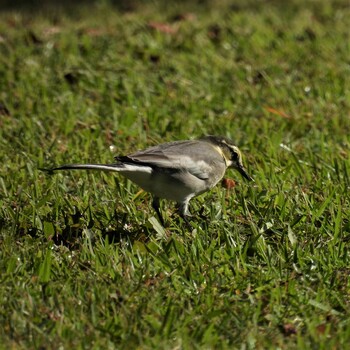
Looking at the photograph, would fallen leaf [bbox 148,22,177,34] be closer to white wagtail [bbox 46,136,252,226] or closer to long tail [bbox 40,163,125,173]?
white wagtail [bbox 46,136,252,226]


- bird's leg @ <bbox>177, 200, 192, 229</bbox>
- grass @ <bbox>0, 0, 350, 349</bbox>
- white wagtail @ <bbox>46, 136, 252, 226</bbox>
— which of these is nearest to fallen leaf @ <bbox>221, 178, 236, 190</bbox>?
grass @ <bbox>0, 0, 350, 349</bbox>

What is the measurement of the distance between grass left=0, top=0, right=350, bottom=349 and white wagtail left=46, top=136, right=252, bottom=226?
0.21 m

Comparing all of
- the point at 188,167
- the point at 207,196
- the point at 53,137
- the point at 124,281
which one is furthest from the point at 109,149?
the point at 124,281

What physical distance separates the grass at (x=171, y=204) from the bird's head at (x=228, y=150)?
188 millimetres

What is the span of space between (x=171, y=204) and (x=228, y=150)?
1.80 ft

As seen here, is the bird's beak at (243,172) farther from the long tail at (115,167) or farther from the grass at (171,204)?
the long tail at (115,167)

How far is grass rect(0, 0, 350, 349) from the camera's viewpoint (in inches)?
180

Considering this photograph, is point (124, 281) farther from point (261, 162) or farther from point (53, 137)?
point (53, 137)

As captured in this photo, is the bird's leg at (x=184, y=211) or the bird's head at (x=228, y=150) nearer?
the bird's leg at (x=184, y=211)

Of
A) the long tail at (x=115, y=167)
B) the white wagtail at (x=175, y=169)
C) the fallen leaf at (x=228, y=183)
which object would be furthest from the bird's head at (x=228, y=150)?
the long tail at (x=115, y=167)

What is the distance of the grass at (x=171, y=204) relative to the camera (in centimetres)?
458

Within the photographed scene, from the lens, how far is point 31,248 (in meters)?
5.36

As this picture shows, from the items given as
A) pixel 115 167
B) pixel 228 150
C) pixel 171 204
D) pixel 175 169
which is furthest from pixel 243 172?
pixel 115 167

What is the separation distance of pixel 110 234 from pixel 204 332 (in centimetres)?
148
